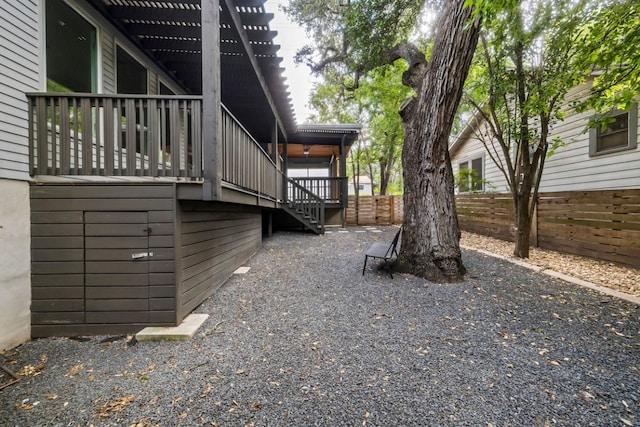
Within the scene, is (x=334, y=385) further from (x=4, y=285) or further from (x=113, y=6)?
(x=113, y=6)

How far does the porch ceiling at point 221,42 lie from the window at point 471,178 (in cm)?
845

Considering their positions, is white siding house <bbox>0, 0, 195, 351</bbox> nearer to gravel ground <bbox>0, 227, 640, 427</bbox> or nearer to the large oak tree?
gravel ground <bbox>0, 227, 640, 427</bbox>

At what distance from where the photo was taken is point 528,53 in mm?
5902

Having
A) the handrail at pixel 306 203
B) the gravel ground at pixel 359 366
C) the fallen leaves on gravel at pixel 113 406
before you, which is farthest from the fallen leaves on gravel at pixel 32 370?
the handrail at pixel 306 203

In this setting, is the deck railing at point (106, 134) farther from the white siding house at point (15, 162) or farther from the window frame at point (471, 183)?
the window frame at point (471, 183)

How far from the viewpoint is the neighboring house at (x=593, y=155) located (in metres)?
6.24

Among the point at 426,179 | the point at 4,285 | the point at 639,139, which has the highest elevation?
the point at 639,139

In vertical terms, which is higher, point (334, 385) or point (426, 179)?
point (426, 179)

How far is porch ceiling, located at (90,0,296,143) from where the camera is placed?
391cm

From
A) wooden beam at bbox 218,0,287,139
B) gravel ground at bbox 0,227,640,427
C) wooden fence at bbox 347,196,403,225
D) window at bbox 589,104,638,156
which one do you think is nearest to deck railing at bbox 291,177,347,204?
wooden fence at bbox 347,196,403,225

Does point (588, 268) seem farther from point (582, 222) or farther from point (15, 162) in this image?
point (15, 162)

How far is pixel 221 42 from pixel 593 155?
30.3 ft

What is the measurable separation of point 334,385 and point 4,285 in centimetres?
333

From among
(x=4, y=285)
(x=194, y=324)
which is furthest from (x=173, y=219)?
(x=4, y=285)
